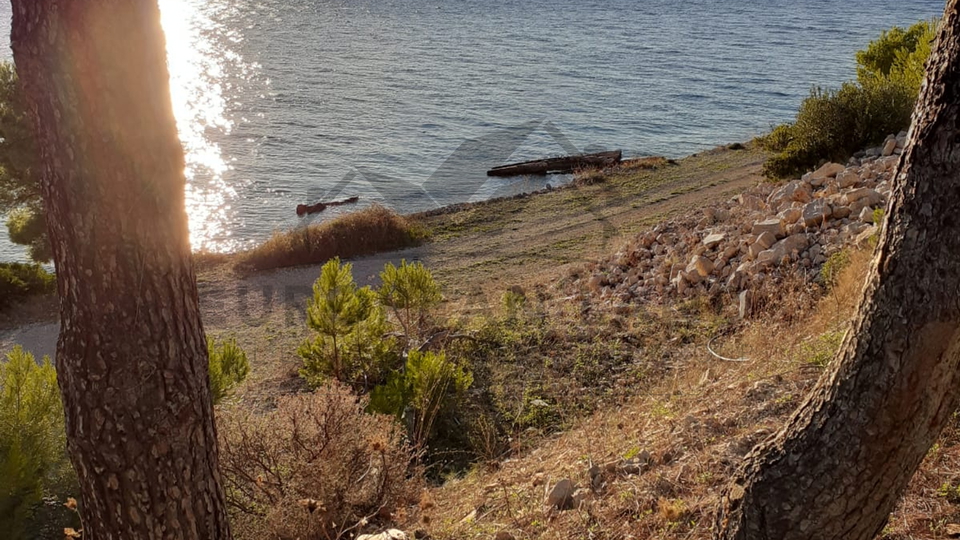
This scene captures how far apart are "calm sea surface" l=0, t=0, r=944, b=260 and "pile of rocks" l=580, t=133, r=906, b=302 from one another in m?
13.5

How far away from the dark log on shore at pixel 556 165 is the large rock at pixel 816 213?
17917mm

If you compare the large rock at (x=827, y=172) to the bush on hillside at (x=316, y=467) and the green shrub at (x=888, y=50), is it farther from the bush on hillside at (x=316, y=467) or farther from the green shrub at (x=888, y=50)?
the green shrub at (x=888, y=50)

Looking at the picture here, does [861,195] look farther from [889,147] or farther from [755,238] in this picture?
[889,147]

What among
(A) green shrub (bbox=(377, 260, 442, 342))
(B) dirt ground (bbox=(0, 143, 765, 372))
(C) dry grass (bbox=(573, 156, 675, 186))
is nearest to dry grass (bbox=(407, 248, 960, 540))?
(A) green shrub (bbox=(377, 260, 442, 342))

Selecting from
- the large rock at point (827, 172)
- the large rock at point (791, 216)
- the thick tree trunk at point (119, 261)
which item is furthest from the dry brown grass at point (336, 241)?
the thick tree trunk at point (119, 261)

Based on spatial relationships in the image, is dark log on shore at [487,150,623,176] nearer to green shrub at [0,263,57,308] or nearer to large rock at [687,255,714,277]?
green shrub at [0,263,57,308]

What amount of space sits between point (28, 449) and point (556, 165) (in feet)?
81.7

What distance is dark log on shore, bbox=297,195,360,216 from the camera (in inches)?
1003

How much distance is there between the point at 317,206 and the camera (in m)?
25.8

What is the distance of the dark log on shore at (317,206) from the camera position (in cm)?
2547

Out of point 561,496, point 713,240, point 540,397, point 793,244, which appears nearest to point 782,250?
point 793,244

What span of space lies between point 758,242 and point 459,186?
1799cm

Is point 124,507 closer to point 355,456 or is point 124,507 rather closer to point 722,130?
point 355,456

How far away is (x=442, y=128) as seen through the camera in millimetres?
34531
